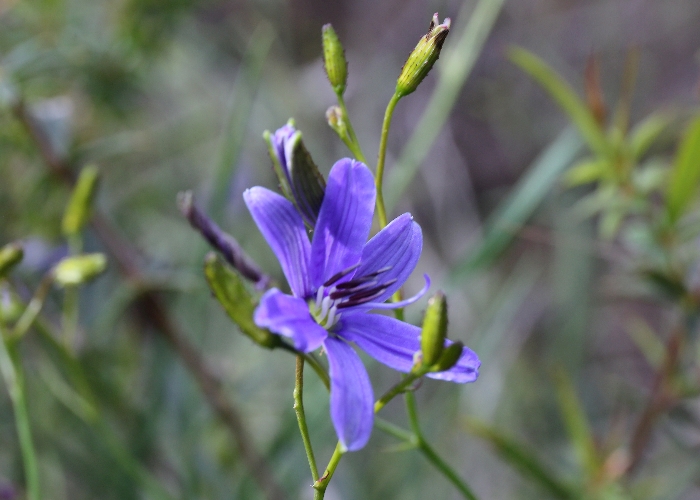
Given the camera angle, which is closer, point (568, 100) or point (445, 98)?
point (568, 100)

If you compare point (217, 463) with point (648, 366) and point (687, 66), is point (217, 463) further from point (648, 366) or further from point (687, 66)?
point (687, 66)

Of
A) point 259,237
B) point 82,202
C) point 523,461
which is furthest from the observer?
point 259,237

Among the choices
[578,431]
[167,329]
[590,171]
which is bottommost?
[578,431]

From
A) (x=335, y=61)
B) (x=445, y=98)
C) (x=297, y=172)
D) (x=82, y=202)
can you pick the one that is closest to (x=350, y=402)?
(x=297, y=172)

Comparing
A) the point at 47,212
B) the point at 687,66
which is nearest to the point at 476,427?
the point at 47,212

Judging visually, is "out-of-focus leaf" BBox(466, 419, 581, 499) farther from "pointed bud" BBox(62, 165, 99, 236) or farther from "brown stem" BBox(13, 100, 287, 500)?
"pointed bud" BBox(62, 165, 99, 236)

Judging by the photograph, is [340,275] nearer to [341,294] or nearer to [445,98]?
[341,294]

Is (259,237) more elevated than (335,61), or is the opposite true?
(335,61)

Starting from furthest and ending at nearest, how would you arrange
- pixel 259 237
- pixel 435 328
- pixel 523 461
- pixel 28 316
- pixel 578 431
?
pixel 259 237 < pixel 578 431 < pixel 523 461 < pixel 28 316 < pixel 435 328
